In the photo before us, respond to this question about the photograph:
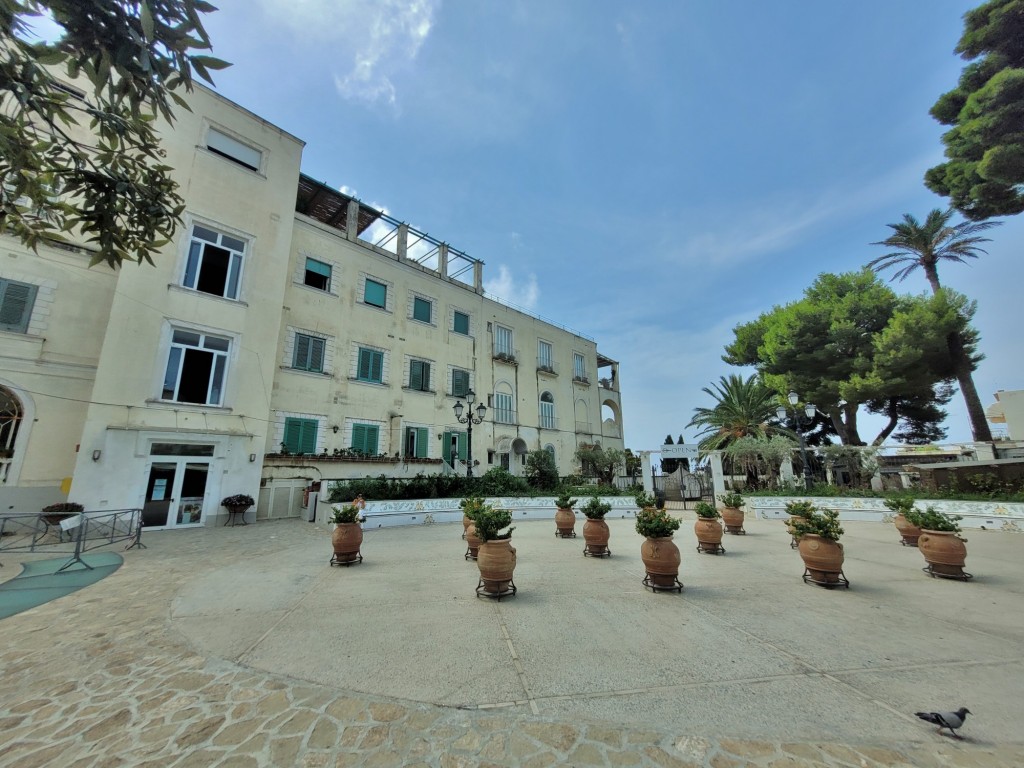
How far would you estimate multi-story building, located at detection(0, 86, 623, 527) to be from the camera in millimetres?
11422

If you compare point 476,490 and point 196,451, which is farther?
point 476,490

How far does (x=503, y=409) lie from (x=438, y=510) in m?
10.1

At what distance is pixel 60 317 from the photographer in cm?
1192

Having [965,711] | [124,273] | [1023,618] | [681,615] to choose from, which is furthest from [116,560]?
[1023,618]

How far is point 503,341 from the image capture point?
24.8 m

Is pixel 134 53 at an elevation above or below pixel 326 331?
below

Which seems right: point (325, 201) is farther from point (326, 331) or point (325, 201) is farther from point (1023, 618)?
point (1023, 618)

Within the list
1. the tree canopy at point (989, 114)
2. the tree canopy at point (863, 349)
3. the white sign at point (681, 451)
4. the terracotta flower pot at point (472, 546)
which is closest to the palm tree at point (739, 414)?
the tree canopy at point (863, 349)

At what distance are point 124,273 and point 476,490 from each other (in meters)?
13.2

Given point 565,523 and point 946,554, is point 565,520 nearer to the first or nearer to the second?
point 565,523

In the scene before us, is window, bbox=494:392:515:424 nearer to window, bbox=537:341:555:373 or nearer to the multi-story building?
the multi-story building

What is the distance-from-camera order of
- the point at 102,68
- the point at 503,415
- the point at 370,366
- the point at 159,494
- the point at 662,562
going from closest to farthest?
the point at 102,68, the point at 662,562, the point at 159,494, the point at 370,366, the point at 503,415

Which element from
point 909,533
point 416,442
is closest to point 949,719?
point 909,533

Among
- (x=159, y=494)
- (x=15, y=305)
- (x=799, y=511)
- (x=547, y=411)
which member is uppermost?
(x=15, y=305)
